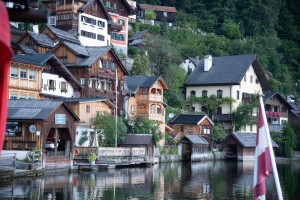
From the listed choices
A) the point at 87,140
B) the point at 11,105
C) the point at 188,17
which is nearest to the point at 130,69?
the point at 87,140

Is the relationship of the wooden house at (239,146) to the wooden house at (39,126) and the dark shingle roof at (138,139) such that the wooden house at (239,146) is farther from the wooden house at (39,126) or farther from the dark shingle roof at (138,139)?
the wooden house at (39,126)

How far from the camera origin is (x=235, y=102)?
2938 inches

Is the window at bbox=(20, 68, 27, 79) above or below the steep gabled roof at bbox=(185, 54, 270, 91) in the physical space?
below

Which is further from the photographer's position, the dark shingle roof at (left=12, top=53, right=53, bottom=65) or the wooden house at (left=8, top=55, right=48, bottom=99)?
the dark shingle roof at (left=12, top=53, right=53, bottom=65)

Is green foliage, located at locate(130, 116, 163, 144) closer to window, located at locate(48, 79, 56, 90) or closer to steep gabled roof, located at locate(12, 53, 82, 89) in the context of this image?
steep gabled roof, located at locate(12, 53, 82, 89)

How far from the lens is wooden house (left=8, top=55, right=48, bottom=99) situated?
1757 inches

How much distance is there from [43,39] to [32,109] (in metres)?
22.2

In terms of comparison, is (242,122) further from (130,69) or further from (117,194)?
A: (117,194)

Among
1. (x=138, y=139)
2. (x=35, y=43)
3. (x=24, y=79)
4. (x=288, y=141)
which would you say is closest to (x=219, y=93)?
(x=288, y=141)

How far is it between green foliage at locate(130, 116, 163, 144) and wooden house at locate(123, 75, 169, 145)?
2.28 m

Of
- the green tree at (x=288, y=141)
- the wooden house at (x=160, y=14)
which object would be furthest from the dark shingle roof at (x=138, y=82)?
the wooden house at (x=160, y=14)

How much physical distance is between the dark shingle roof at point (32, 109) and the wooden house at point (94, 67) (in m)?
13.8

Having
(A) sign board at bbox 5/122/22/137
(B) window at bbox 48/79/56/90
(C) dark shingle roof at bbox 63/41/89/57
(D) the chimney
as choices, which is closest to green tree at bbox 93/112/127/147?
(B) window at bbox 48/79/56/90

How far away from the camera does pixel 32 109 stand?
39.2 meters
